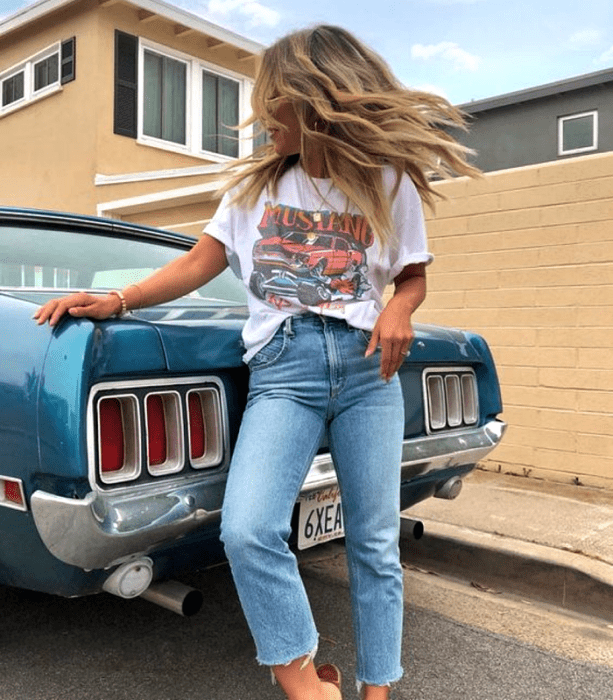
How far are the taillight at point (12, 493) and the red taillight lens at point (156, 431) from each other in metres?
0.33

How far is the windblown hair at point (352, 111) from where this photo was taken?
1870mm

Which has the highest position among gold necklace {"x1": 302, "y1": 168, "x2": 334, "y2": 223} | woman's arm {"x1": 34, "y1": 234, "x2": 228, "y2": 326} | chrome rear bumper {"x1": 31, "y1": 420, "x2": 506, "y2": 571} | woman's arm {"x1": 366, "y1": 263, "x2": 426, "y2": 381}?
gold necklace {"x1": 302, "y1": 168, "x2": 334, "y2": 223}

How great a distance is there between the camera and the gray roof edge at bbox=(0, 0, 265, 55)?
1162 cm

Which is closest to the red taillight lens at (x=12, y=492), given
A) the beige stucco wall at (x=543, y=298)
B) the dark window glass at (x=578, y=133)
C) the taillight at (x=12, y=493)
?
the taillight at (x=12, y=493)

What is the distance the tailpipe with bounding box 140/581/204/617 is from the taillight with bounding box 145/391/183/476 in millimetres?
359

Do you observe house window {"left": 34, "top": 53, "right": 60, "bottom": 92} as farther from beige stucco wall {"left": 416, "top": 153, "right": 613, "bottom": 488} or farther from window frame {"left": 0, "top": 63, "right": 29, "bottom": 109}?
beige stucco wall {"left": 416, "top": 153, "right": 613, "bottom": 488}

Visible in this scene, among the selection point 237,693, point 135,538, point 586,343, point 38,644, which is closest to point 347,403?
point 135,538

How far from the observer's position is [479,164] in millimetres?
18562

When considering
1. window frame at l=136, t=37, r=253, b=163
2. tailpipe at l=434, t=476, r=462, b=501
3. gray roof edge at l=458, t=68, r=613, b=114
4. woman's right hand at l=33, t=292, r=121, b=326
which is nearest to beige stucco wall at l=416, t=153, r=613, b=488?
tailpipe at l=434, t=476, r=462, b=501

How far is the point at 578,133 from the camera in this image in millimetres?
17078

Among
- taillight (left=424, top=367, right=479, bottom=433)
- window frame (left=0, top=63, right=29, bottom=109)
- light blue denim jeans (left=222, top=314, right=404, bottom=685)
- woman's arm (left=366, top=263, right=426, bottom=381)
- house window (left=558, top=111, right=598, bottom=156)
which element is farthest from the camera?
house window (left=558, top=111, right=598, bottom=156)

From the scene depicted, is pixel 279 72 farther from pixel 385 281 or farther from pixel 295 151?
pixel 385 281

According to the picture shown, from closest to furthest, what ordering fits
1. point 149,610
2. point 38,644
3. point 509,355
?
point 38,644, point 149,610, point 509,355

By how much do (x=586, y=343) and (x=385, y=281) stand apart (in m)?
3.29
